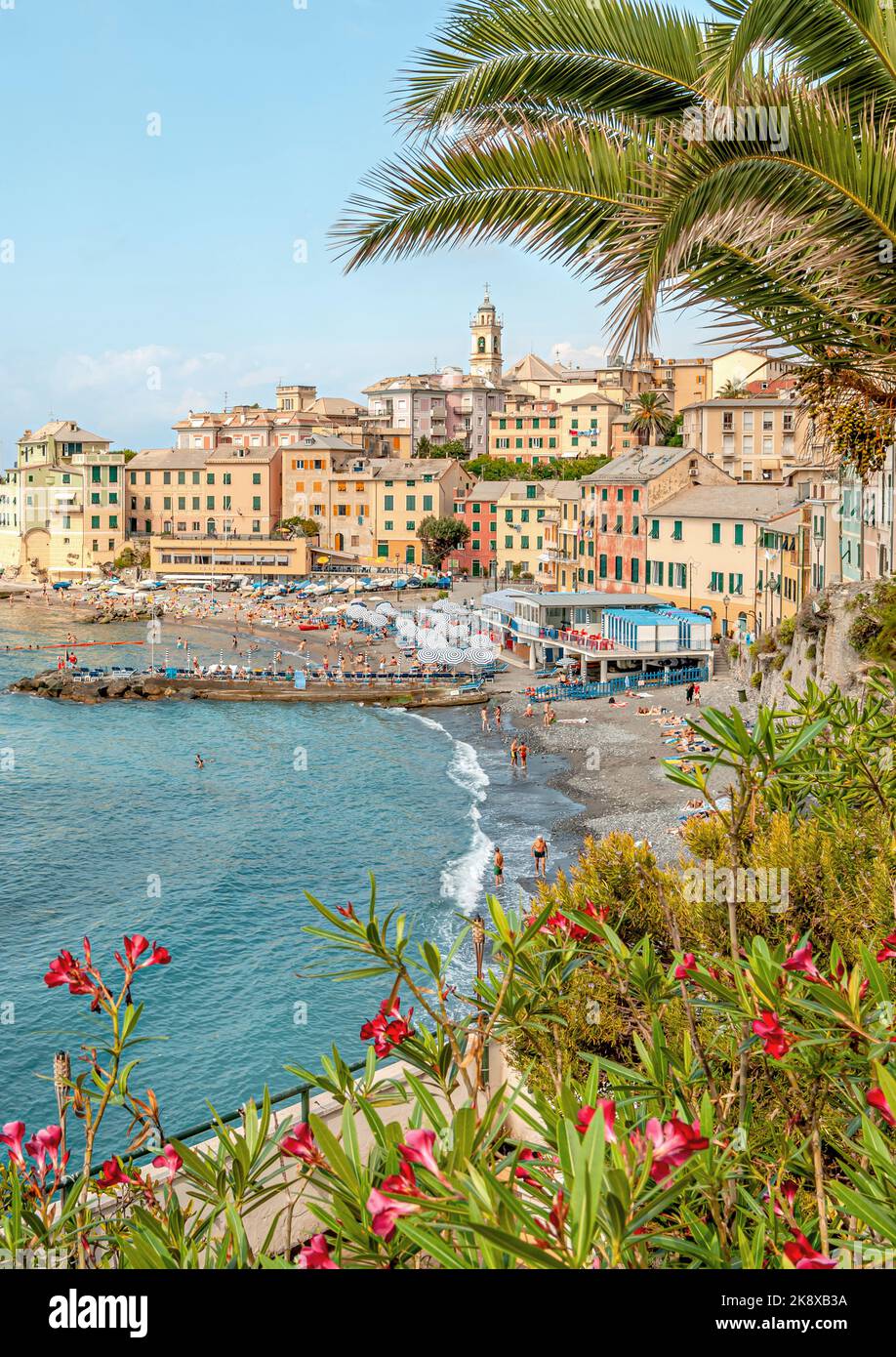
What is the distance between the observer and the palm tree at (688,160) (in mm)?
5680

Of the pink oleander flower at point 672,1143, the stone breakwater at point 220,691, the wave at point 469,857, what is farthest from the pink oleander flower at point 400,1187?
the stone breakwater at point 220,691

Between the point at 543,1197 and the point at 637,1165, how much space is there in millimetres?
309

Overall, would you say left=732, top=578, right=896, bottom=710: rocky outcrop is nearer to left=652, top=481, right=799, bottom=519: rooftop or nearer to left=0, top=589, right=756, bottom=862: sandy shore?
left=0, top=589, right=756, bottom=862: sandy shore

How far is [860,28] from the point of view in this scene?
225 inches

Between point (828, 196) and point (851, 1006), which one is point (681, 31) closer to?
point (828, 196)

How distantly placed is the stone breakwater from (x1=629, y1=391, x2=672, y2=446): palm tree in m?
43.7

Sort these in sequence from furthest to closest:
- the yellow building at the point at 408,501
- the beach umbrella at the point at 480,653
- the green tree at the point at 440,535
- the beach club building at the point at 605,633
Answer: the yellow building at the point at 408,501
the green tree at the point at 440,535
the beach umbrella at the point at 480,653
the beach club building at the point at 605,633

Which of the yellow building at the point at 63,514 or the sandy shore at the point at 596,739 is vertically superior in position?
the yellow building at the point at 63,514

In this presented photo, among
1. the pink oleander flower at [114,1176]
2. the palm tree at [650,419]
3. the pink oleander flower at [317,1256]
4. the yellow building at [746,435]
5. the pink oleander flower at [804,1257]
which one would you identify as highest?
the palm tree at [650,419]

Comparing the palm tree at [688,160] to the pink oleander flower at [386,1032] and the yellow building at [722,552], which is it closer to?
the pink oleander flower at [386,1032]

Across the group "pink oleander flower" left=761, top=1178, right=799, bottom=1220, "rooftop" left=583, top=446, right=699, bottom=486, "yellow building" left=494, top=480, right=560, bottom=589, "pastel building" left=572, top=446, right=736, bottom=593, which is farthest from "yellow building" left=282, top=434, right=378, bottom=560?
"pink oleander flower" left=761, top=1178, right=799, bottom=1220

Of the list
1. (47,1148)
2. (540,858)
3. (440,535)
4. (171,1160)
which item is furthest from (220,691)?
(171,1160)

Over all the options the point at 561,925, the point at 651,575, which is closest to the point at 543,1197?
the point at 561,925

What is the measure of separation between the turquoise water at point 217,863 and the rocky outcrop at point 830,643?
9751 millimetres
